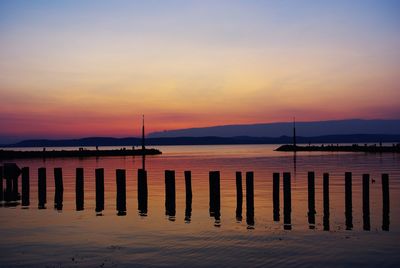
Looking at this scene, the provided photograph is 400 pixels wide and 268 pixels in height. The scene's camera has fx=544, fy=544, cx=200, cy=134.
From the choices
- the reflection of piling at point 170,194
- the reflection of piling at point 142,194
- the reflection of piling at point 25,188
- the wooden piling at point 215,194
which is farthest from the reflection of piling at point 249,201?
the reflection of piling at point 25,188

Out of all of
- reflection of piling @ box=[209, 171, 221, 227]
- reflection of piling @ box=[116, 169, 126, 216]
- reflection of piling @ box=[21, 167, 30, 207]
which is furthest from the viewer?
reflection of piling @ box=[21, 167, 30, 207]

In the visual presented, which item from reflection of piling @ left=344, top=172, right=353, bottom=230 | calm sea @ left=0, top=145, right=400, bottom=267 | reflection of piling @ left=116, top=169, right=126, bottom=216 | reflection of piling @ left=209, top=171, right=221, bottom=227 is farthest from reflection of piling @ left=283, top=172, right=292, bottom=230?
reflection of piling @ left=116, top=169, right=126, bottom=216

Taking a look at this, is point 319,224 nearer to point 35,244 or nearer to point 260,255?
point 260,255

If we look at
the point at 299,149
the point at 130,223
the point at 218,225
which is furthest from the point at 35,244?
the point at 299,149

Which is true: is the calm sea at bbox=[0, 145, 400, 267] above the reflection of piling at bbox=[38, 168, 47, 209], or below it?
below

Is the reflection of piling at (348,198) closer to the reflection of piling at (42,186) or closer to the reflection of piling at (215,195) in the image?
the reflection of piling at (215,195)

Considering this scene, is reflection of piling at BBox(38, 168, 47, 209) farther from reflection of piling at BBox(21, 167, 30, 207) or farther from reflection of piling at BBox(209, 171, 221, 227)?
reflection of piling at BBox(209, 171, 221, 227)

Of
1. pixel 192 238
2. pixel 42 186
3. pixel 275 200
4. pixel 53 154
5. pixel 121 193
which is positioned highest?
pixel 42 186

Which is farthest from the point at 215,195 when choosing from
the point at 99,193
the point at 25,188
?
the point at 25,188

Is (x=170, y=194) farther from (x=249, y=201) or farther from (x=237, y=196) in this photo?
(x=249, y=201)

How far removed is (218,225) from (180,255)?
4.91m

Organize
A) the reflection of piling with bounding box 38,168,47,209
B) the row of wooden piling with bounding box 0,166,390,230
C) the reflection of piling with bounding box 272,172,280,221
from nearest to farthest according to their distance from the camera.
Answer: the row of wooden piling with bounding box 0,166,390,230
the reflection of piling with bounding box 272,172,280,221
the reflection of piling with bounding box 38,168,47,209

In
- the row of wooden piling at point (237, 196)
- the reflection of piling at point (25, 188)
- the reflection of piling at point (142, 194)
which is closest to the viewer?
the row of wooden piling at point (237, 196)

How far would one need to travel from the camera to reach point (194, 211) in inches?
931
